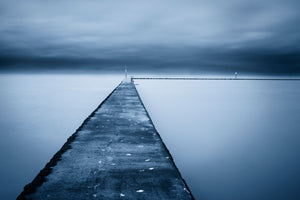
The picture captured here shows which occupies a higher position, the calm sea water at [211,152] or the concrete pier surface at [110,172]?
the concrete pier surface at [110,172]

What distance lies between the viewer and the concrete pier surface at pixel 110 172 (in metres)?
2.52

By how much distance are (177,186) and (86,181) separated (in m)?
1.12

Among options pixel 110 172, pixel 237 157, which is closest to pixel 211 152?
pixel 237 157

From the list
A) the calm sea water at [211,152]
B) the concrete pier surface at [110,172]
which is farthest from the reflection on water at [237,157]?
the concrete pier surface at [110,172]

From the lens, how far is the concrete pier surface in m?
2.52

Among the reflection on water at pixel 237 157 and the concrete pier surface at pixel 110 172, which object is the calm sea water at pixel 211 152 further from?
the concrete pier surface at pixel 110 172

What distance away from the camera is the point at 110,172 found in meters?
3.03

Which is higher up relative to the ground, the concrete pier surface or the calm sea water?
the concrete pier surface

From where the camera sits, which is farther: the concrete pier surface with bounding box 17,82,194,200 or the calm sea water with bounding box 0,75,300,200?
the calm sea water with bounding box 0,75,300,200

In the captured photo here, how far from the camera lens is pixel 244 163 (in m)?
4.86

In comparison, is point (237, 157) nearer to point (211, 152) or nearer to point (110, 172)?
point (211, 152)

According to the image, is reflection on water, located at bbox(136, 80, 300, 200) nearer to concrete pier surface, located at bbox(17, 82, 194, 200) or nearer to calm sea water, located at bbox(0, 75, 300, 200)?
calm sea water, located at bbox(0, 75, 300, 200)

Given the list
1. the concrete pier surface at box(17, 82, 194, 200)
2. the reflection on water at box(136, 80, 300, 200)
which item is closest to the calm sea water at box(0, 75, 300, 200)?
the reflection on water at box(136, 80, 300, 200)

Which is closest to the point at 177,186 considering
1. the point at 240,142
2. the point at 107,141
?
the point at 107,141
